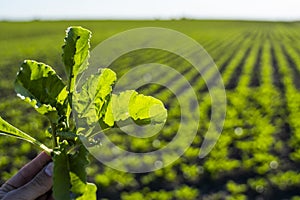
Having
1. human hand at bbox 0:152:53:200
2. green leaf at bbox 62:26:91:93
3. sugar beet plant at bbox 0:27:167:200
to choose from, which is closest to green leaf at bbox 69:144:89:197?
sugar beet plant at bbox 0:27:167:200

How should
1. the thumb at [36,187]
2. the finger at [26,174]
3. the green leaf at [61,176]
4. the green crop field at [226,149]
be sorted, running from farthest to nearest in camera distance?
the green crop field at [226,149] → the finger at [26,174] → the thumb at [36,187] → the green leaf at [61,176]

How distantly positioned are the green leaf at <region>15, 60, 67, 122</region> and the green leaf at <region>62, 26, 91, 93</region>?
1.7 inches

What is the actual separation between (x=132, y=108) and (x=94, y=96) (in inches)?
2.9

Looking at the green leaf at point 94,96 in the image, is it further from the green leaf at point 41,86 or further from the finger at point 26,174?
the finger at point 26,174

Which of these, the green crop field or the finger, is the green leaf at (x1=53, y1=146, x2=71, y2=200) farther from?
the green crop field

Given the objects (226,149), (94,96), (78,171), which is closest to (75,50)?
(94,96)

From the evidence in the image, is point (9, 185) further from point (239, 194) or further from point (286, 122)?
point (286, 122)

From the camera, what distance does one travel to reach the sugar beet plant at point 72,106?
913mm

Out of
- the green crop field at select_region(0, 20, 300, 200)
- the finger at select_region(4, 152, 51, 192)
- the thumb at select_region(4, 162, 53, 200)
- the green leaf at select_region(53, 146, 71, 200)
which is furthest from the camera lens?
the green crop field at select_region(0, 20, 300, 200)

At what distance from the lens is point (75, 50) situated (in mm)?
955

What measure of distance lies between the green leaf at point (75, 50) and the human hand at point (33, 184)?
0.99 feet

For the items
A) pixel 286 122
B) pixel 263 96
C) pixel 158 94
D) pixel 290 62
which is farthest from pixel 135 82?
pixel 290 62

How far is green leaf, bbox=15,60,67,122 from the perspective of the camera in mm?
960

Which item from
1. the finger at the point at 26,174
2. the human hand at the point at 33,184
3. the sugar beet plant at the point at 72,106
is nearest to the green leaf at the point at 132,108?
the sugar beet plant at the point at 72,106
